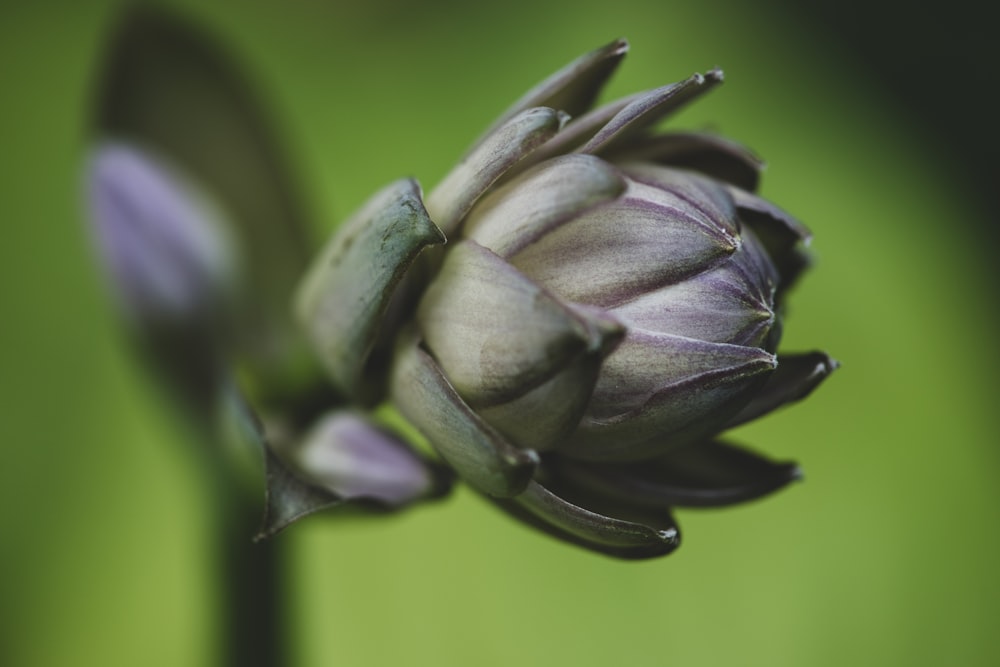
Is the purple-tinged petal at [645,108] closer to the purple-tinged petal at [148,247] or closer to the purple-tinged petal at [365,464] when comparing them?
the purple-tinged petal at [365,464]

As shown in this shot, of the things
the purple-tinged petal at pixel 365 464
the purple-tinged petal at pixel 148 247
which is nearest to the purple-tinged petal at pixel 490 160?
the purple-tinged petal at pixel 365 464

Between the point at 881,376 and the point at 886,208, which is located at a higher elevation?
the point at 886,208

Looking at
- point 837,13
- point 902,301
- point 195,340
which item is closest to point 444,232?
point 195,340

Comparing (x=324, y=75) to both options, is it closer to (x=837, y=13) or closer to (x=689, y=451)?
(x=837, y=13)

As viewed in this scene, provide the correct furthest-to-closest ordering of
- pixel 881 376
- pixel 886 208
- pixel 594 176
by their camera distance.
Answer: pixel 886 208, pixel 881 376, pixel 594 176

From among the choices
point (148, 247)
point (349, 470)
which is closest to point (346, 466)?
point (349, 470)

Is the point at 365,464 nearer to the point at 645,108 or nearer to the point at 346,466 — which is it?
the point at 346,466

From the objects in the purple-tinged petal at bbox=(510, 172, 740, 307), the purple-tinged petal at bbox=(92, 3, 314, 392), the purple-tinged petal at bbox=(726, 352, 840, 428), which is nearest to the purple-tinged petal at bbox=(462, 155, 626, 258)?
the purple-tinged petal at bbox=(510, 172, 740, 307)

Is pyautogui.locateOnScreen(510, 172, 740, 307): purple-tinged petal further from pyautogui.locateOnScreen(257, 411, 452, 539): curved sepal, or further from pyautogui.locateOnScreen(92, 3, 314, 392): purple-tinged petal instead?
pyautogui.locateOnScreen(92, 3, 314, 392): purple-tinged petal
